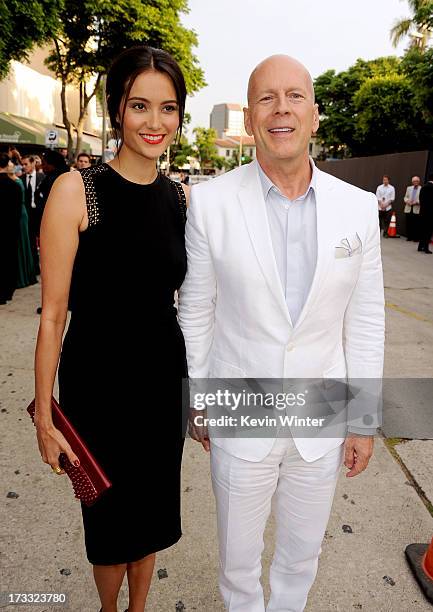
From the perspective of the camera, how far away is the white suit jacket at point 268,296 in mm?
1773

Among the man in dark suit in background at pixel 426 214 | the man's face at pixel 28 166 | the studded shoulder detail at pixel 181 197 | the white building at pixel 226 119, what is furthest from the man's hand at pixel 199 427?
the white building at pixel 226 119

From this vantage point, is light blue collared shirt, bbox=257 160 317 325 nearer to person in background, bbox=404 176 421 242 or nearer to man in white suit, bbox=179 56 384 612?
man in white suit, bbox=179 56 384 612

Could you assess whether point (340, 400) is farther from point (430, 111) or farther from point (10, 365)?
point (430, 111)

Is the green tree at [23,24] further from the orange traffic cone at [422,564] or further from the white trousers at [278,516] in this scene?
the orange traffic cone at [422,564]

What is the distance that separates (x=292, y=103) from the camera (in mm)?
1792

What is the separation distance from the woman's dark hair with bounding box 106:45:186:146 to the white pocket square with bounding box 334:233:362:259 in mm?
840

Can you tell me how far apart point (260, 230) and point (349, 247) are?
32cm

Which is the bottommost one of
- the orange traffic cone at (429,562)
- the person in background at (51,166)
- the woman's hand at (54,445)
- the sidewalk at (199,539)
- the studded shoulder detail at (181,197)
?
the sidewalk at (199,539)

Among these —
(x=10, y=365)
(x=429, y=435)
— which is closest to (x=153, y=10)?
(x=10, y=365)

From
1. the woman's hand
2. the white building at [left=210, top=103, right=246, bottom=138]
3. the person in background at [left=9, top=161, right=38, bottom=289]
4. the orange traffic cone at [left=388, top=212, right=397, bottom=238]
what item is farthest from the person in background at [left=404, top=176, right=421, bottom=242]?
the white building at [left=210, top=103, right=246, bottom=138]

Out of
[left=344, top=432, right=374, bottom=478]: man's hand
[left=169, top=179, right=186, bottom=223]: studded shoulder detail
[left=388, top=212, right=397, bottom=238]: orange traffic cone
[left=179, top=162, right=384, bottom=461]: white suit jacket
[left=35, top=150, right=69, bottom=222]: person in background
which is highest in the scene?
[left=35, top=150, right=69, bottom=222]: person in background

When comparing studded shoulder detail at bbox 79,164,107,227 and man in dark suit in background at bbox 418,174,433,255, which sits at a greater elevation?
studded shoulder detail at bbox 79,164,107,227

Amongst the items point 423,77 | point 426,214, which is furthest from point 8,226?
point 423,77

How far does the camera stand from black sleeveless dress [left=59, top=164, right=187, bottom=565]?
182cm
